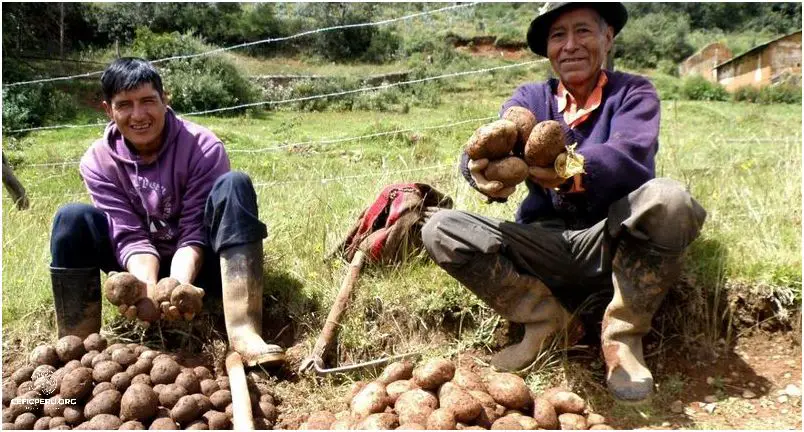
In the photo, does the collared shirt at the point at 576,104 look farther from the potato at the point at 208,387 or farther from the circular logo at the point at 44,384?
the circular logo at the point at 44,384

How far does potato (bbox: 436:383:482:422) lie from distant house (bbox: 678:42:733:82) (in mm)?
24885

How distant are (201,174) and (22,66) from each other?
629 inches

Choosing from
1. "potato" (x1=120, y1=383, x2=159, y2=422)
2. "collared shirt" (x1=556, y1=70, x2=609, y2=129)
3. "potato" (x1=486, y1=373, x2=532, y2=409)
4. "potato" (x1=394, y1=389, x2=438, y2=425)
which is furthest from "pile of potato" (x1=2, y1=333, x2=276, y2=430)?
"collared shirt" (x1=556, y1=70, x2=609, y2=129)

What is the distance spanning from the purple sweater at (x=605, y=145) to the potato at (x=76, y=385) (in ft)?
5.10

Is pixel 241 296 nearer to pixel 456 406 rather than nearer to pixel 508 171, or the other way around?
pixel 456 406

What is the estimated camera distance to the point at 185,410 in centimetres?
216

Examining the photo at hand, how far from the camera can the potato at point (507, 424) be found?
192 cm

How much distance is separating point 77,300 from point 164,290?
529 millimetres

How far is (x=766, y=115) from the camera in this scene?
461 inches

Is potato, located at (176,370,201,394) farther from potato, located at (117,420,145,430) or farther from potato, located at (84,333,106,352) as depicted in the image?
potato, located at (84,333,106,352)

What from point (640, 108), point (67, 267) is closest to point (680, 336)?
point (640, 108)

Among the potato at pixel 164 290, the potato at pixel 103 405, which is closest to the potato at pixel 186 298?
the potato at pixel 164 290

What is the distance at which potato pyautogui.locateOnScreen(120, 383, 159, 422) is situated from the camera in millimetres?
2117

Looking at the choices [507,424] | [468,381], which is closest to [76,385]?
[468,381]
